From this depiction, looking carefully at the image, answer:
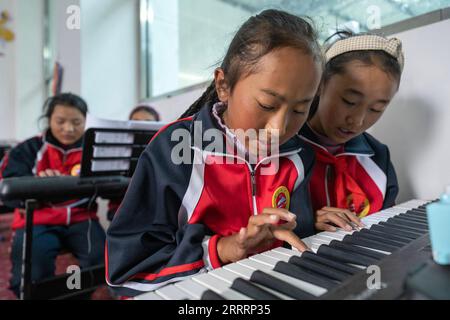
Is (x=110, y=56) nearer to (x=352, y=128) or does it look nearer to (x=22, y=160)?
(x=22, y=160)

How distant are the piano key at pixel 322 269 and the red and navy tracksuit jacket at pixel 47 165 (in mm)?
1359

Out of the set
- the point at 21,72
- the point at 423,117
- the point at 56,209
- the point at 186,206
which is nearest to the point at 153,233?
the point at 186,206

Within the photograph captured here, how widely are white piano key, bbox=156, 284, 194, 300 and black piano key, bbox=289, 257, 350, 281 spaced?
153mm

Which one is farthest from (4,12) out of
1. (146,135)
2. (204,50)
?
(146,135)

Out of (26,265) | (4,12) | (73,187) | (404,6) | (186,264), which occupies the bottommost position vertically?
(26,265)

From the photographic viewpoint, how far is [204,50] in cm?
217

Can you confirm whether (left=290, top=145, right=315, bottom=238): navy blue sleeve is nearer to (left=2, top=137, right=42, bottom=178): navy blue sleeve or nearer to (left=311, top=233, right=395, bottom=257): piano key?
(left=311, top=233, right=395, bottom=257): piano key

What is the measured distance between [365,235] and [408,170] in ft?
2.17

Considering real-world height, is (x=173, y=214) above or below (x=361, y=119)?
below

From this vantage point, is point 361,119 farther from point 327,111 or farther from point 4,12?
point 4,12

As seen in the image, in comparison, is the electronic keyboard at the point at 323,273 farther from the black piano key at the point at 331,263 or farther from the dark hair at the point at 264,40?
the dark hair at the point at 264,40

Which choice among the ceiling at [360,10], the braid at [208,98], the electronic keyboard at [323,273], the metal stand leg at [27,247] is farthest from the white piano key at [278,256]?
the metal stand leg at [27,247]

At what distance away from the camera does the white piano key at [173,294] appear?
1.09 ft

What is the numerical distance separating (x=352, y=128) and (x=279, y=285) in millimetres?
564
